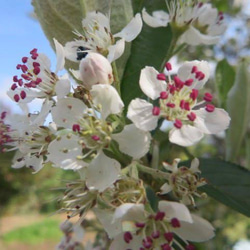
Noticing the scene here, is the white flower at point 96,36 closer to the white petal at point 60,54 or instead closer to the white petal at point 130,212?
the white petal at point 60,54

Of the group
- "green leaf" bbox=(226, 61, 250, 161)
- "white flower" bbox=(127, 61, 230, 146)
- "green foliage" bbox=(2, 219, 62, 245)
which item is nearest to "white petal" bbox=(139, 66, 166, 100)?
"white flower" bbox=(127, 61, 230, 146)

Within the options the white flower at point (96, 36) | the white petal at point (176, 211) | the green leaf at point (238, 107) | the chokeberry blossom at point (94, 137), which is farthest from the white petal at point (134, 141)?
A: the green leaf at point (238, 107)

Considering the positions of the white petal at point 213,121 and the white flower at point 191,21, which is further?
the white flower at point 191,21

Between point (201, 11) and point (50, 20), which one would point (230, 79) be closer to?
point (201, 11)

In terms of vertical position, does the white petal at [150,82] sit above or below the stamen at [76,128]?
above

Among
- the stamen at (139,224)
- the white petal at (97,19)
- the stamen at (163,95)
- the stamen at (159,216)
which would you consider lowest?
the stamen at (139,224)

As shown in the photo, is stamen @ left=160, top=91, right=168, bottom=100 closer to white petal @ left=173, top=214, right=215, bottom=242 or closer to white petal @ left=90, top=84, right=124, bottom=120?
white petal @ left=90, top=84, right=124, bottom=120
